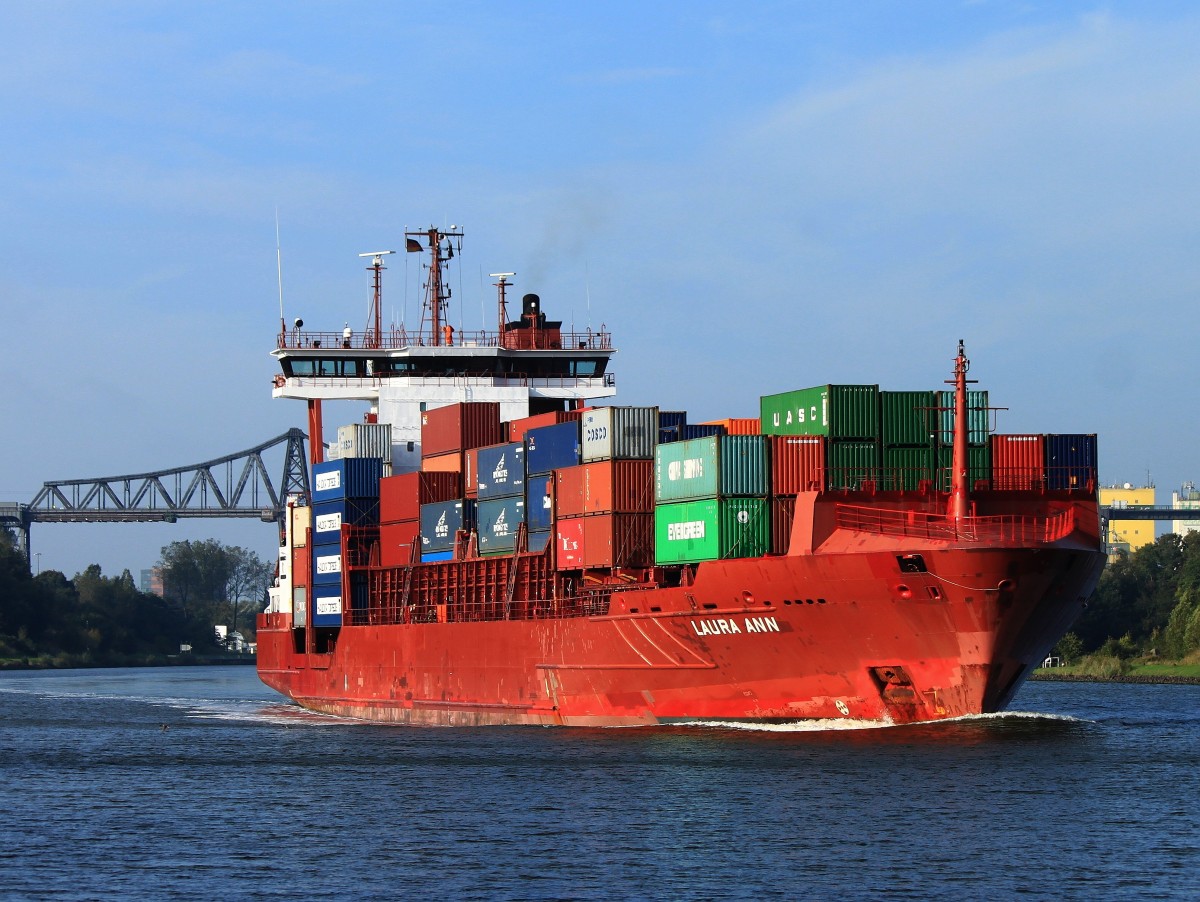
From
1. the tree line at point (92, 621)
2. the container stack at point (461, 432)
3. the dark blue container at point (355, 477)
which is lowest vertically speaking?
the tree line at point (92, 621)

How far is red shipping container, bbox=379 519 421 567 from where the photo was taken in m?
50.8

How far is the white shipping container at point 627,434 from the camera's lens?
41.3m

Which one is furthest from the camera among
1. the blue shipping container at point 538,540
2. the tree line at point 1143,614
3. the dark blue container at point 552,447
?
the tree line at point 1143,614

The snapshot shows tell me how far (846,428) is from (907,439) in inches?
57.1

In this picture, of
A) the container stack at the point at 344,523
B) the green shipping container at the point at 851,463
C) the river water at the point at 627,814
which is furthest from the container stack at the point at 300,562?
the green shipping container at the point at 851,463

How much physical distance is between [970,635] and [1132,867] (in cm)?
1049

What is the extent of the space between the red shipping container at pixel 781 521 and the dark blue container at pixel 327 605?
2105 cm

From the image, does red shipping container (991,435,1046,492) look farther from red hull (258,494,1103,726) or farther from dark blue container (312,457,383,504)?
dark blue container (312,457,383,504)

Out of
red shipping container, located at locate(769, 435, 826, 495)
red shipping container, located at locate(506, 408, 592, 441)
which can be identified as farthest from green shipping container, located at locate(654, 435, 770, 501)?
red shipping container, located at locate(506, 408, 592, 441)

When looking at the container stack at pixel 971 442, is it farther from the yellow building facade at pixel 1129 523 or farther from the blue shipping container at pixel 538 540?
the yellow building facade at pixel 1129 523

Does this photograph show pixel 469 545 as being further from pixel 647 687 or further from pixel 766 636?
pixel 766 636

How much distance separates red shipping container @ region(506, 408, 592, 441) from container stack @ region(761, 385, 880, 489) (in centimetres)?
852

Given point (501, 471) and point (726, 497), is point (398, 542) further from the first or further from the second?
point (726, 497)

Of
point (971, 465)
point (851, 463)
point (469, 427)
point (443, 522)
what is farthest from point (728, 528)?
point (469, 427)
